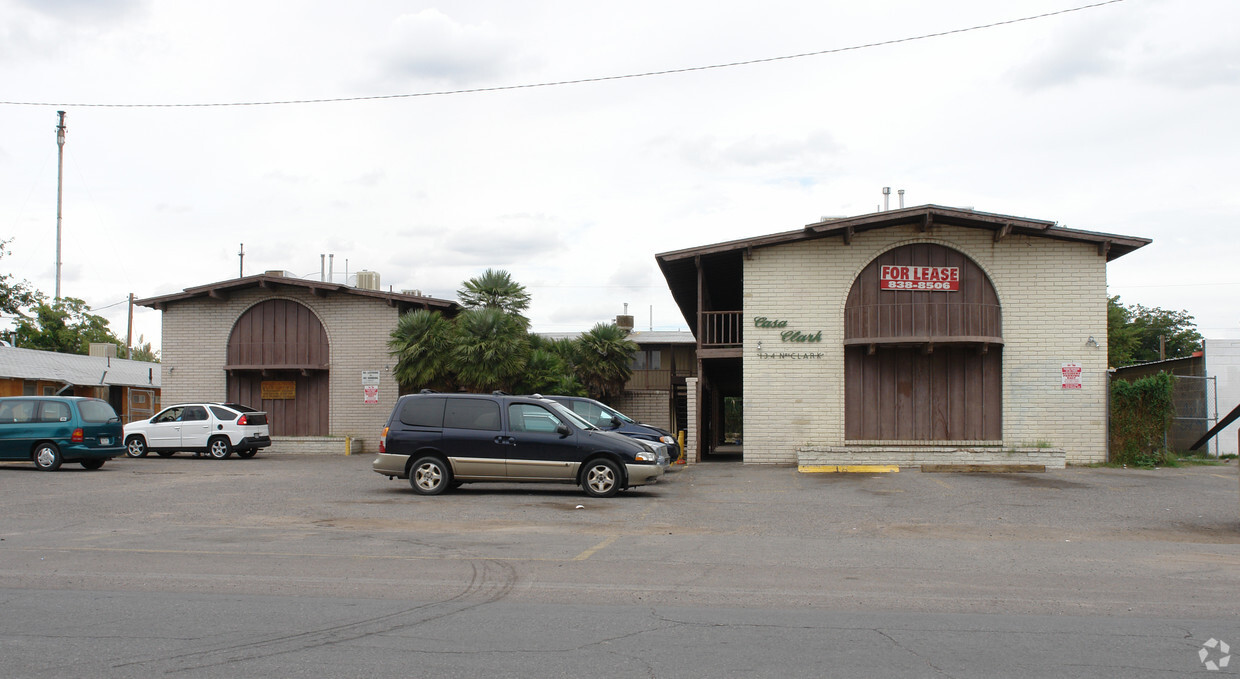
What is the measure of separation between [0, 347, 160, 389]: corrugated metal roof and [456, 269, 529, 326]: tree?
45.3 feet

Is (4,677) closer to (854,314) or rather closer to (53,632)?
(53,632)

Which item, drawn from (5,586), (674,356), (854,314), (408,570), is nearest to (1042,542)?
(408,570)

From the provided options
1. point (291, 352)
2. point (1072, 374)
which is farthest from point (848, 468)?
point (291, 352)

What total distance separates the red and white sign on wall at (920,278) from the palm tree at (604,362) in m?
11.7

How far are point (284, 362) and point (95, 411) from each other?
326 inches

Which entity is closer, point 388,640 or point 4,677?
point 4,677

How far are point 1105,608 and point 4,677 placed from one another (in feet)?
24.6

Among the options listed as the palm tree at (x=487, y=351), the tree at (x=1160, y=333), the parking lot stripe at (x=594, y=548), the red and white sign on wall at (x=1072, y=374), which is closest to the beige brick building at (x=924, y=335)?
the red and white sign on wall at (x=1072, y=374)

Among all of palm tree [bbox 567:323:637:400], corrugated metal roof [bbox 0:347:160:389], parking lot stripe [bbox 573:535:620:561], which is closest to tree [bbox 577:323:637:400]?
palm tree [bbox 567:323:637:400]

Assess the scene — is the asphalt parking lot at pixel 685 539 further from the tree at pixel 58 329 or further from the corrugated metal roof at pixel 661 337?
the tree at pixel 58 329

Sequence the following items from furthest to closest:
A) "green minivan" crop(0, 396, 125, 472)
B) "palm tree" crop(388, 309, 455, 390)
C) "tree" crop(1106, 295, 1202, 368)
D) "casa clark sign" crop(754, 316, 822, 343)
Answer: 1. "tree" crop(1106, 295, 1202, 368)
2. "palm tree" crop(388, 309, 455, 390)
3. "casa clark sign" crop(754, 316, 822, 343)
4. "green minivan" crop(0, 396, 125, 472)

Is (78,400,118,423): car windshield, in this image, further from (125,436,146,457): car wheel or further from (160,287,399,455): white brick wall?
(160,287,399,455): white brick wall

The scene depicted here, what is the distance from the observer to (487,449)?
593 inches

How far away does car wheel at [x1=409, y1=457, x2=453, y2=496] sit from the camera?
15.2 metres
